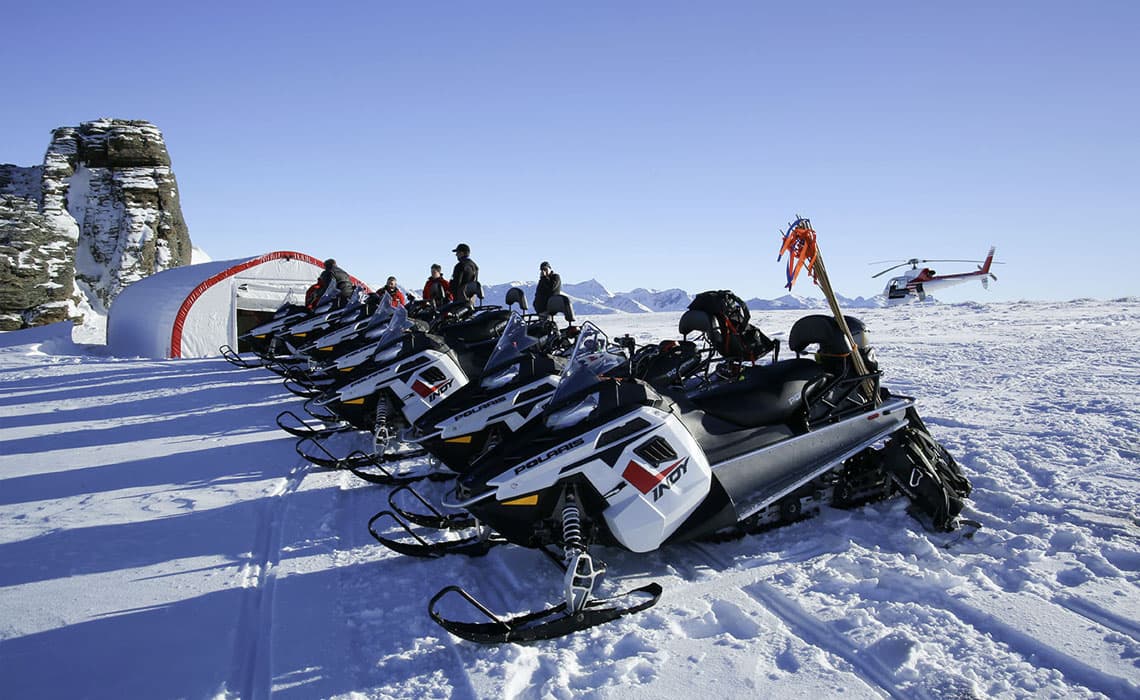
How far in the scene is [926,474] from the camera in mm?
3982

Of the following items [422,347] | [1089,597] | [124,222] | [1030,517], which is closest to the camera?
[1089,597]

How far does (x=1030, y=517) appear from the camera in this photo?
4.00 m

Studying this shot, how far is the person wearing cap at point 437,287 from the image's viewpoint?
1070 centimetres

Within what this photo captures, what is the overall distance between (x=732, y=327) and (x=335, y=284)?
8.90 m

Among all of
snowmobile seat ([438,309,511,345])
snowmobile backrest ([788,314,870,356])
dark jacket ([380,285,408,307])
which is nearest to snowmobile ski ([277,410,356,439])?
snowmobile seat ([438,309,511,345])

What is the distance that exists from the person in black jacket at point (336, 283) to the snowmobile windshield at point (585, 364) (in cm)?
885

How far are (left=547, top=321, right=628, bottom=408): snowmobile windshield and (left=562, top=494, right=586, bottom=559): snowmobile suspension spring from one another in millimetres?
613

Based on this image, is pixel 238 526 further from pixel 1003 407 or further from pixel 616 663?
pixel 1003 407

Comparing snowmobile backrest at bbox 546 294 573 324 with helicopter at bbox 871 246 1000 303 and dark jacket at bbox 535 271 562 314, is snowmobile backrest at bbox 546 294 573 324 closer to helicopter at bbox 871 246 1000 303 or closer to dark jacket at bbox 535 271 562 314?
dark jacket at bbox 535 271 562 314

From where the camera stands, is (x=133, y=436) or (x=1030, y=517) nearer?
(x=1030, y=517)

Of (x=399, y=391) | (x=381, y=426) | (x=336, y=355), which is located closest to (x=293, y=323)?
(x=336, y=355)

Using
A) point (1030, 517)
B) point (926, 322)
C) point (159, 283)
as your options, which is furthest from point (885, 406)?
point (926, 322)

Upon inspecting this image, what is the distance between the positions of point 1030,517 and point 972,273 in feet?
117

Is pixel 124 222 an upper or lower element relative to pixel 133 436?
upper
